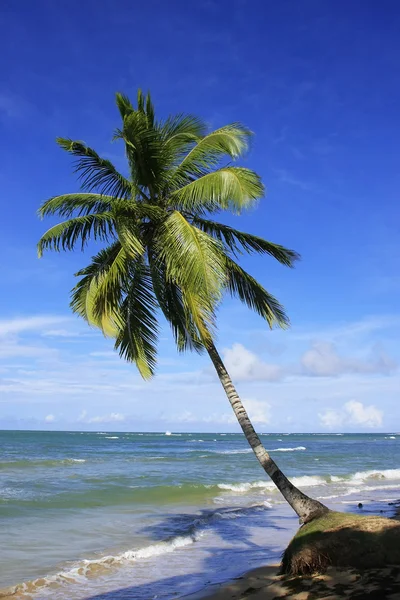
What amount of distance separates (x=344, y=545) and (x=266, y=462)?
6.50ft

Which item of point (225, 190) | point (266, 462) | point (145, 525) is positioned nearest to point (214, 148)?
point (225, 190)

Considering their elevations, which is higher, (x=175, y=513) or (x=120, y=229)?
(x=120, y=229)

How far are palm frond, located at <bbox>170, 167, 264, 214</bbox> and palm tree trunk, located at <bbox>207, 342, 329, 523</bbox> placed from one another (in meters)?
2.38

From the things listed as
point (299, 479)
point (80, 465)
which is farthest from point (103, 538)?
point (80, 465)

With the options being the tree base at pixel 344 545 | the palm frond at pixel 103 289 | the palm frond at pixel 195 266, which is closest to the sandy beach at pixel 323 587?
the tree base at pixel 344 545

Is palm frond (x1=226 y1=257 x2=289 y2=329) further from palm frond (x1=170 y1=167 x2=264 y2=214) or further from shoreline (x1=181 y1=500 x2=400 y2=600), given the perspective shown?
shoreline (x1=181 y1=500 x2=400 y2=600)

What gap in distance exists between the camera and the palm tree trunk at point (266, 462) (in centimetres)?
788

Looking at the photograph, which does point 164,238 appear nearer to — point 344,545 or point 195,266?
point 195,266

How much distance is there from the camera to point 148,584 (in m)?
8.32

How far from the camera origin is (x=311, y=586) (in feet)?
20.0

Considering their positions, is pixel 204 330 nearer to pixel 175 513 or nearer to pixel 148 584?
pixel 148 584

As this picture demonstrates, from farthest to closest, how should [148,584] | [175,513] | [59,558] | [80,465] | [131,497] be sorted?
[80,465], [131,497], [175,513], [59,558], [148,584]

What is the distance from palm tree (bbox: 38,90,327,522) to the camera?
8.57m

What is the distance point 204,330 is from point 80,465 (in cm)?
2617
